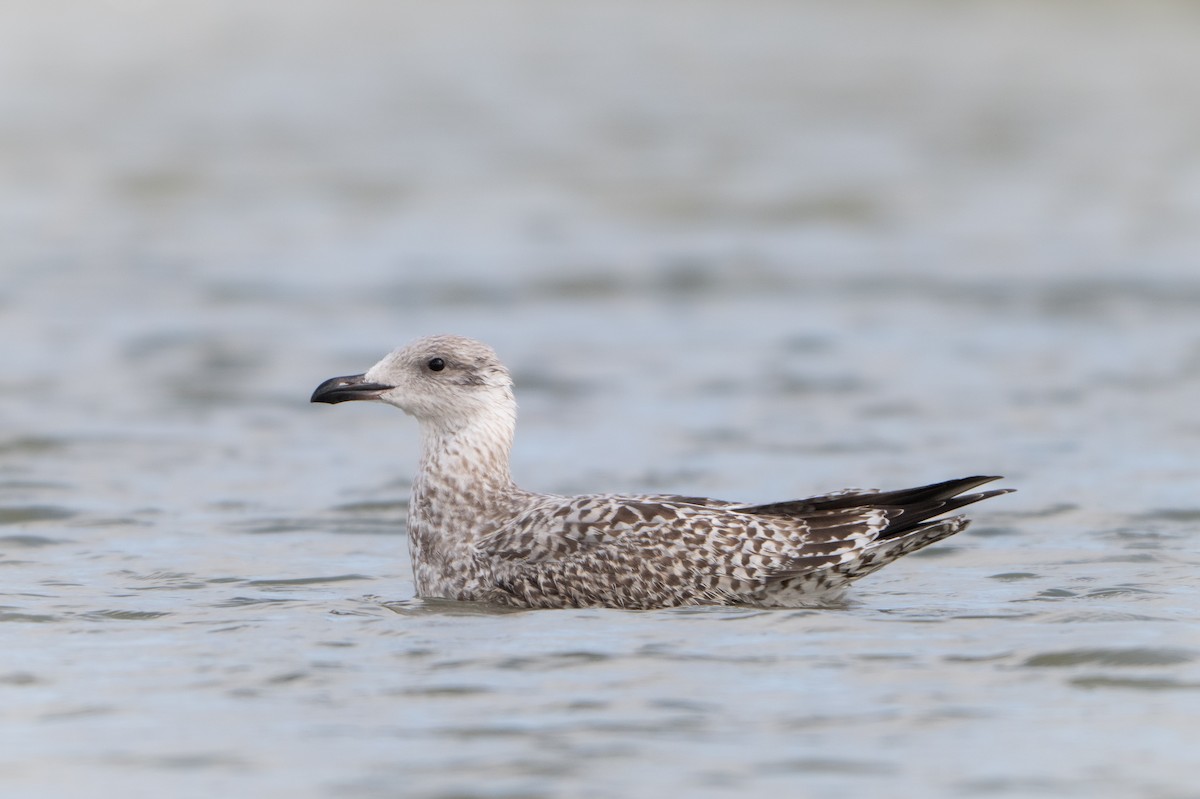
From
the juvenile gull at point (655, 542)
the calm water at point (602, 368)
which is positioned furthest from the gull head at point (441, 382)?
the calm water at point (602, 368)

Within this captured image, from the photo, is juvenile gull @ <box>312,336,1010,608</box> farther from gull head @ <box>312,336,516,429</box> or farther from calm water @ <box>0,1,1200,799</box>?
calm water @ <box>0,1,1200,799</box>

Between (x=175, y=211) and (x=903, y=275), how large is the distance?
9.59 meters

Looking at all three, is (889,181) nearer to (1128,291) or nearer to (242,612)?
(1128,291)

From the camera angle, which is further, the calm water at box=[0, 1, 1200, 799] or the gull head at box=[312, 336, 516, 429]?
the gull head at box=[312, 336, 516, 429]

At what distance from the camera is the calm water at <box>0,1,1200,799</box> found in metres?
7.72

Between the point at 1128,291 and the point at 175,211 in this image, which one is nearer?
the point at 1128,291

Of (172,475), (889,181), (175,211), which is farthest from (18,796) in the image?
(889,181)

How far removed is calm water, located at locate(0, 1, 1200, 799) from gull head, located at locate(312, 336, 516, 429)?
920mm

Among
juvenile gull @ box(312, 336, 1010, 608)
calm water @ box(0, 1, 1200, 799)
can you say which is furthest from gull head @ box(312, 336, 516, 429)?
calm water @ box(0, 1, 1200, 799)

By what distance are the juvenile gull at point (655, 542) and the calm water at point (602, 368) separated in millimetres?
188

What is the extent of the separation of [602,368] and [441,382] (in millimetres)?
7388

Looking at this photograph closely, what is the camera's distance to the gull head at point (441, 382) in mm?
10492

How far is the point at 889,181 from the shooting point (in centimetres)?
2888

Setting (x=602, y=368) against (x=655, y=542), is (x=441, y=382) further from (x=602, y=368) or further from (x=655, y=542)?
(x=602, y=368)
